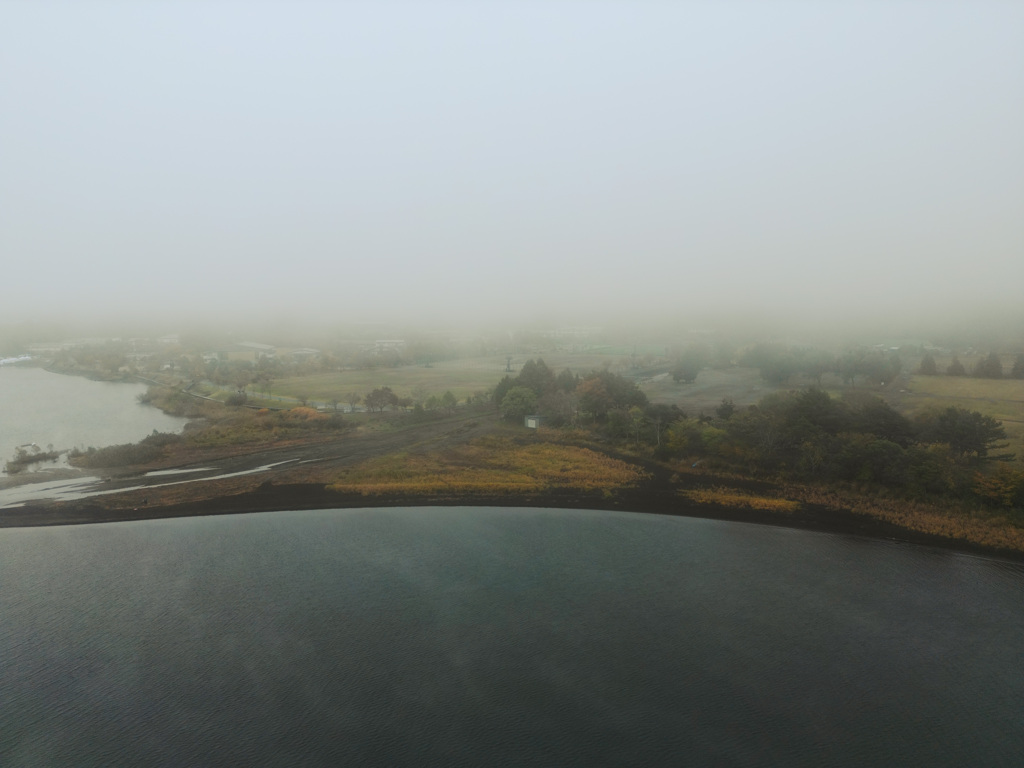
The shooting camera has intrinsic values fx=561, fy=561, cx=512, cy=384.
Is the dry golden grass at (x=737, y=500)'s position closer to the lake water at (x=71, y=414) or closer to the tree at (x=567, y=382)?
the tree at (x=567, y=382)

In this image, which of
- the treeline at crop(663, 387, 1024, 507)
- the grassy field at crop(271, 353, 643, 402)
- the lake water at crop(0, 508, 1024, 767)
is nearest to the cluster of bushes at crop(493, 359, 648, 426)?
the grassy field at crop(271, 353, 643, 402)

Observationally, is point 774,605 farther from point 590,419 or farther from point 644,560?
point 590,419

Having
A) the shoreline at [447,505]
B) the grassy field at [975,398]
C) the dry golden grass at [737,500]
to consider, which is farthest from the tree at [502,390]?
the grassy field at [975,398]

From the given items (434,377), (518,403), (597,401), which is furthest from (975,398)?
(434,377)

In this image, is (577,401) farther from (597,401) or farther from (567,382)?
(567,382)

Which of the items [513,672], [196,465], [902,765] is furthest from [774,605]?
[196,465]

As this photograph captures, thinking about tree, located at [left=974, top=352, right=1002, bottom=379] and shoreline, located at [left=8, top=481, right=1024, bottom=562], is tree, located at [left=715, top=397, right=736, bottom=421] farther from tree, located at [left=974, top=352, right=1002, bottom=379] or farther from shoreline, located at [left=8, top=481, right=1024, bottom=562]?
tree, located at [left=974, top=352, right=1002, bottom=379]
